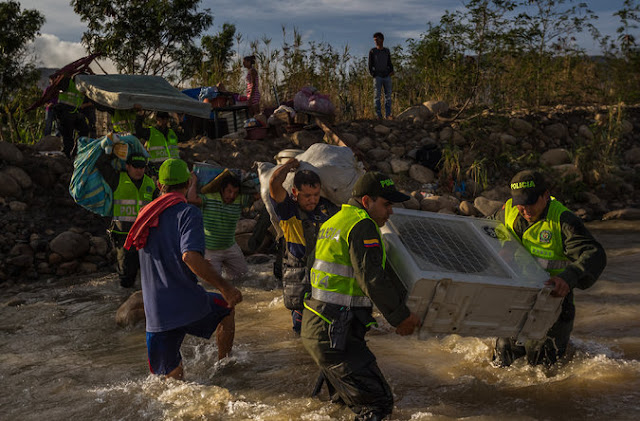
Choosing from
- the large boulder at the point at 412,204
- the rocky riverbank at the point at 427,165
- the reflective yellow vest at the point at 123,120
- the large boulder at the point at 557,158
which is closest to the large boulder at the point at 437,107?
the rocky riverbank at the point at 427,165

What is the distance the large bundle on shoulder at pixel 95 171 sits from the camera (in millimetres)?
5527

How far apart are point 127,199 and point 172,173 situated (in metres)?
2.33

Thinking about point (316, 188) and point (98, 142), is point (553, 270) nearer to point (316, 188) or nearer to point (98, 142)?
point (316, 188)

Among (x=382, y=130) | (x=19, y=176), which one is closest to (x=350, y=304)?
(x=19, y=176)

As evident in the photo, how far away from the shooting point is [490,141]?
12.3m

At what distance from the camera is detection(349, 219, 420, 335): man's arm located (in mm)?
2941

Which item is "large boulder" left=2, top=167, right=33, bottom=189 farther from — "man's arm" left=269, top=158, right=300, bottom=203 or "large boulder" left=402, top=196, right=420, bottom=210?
"man's arm" left=269, top=158, right=300, bottom=203

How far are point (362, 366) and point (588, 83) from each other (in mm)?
14102

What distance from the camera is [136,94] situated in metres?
8.00

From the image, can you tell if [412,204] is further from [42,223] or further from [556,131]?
[42,223]

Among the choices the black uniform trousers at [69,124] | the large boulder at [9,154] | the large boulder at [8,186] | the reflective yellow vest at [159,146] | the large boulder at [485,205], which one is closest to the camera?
the reflective yellow vest at [159,146]

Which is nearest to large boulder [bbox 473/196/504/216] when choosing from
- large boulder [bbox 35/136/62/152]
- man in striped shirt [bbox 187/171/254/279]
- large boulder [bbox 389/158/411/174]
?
large boulder [bbox 389/158/411/174]

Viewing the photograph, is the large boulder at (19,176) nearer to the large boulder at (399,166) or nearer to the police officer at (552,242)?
the large boulder at (399,166)

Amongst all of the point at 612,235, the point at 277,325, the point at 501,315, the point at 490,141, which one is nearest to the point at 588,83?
the point at 490,141
